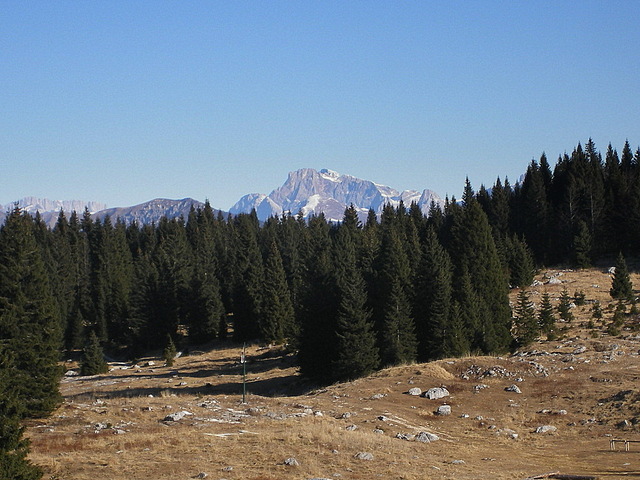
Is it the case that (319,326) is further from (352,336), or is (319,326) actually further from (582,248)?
(582,248)

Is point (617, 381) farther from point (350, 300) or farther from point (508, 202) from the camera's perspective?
point (508, 202)

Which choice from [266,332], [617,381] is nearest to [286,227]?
[266,332]

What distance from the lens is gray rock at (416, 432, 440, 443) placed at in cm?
2731

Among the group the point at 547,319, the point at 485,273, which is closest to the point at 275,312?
the point at 485,273

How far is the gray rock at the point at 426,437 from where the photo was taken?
27312 millimetres

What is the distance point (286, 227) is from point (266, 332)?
55.0 m

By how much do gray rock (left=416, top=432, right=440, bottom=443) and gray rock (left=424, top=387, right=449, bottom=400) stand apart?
7.96 meters

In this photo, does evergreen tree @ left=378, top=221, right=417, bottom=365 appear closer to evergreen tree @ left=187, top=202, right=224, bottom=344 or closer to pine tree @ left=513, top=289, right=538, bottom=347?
pine tree @ left=513, top=289, right=538, bottom=347

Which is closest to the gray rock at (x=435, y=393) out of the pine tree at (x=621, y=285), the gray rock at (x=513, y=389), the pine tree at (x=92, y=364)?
the gray rock at (x=513, y=389)

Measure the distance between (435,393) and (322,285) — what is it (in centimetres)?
1940

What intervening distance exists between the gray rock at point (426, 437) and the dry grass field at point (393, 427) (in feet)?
0.90

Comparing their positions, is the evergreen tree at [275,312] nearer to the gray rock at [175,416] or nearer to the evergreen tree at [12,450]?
the gray rock at [175,416]

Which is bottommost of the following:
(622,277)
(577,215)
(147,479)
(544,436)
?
(544,436)

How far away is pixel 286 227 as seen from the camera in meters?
129
